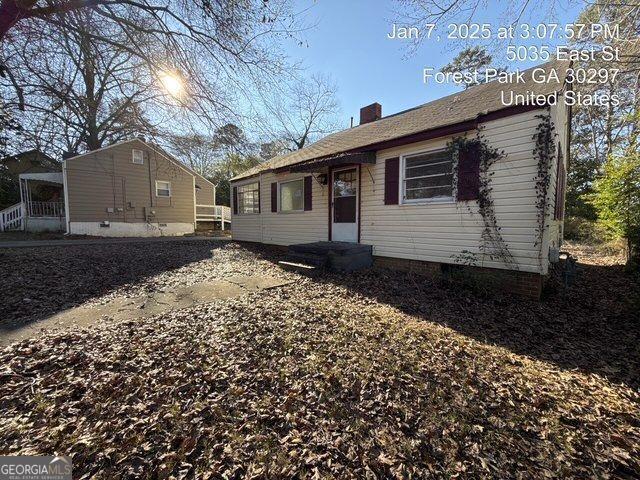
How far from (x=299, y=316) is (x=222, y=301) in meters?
1.47

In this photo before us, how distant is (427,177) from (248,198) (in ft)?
28.3

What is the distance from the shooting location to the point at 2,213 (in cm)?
1530

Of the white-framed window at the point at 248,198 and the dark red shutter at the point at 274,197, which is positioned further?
the white-framed window at the point at 248,198

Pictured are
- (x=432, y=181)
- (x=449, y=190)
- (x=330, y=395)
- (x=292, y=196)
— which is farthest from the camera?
(x=292, y=196)

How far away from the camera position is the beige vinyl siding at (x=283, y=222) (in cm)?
908

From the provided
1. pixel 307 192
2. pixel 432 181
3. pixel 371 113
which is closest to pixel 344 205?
pixel 307 192

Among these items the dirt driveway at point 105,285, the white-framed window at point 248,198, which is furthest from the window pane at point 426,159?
the white-framed window at point 248,198

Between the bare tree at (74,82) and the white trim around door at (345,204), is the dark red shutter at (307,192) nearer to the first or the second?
the white trim around door at (345,204)

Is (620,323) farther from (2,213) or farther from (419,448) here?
(2,213)

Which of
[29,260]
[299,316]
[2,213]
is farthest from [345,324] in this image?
[2,213]

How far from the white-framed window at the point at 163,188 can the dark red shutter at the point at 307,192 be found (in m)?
11.7

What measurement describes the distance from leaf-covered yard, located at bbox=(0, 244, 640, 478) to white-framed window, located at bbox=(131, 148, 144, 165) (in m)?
14.3

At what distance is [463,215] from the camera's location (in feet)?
19.3

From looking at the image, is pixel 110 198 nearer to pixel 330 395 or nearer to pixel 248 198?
pixel 248 198
